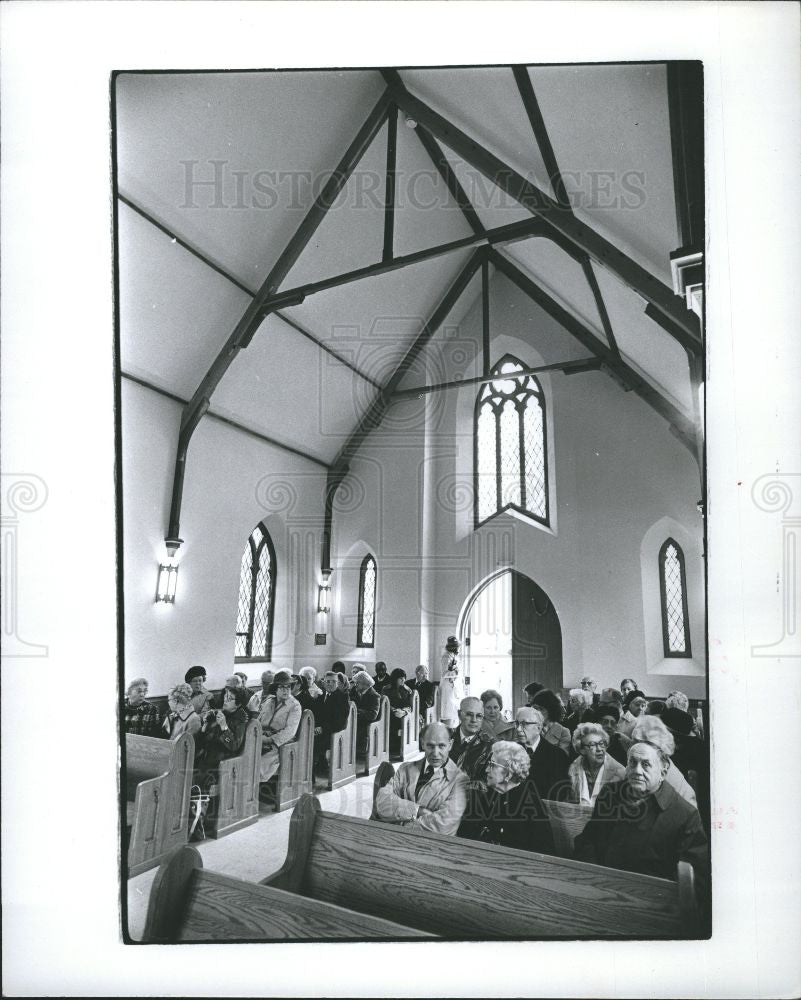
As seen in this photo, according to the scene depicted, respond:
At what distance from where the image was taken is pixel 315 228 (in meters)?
2.39

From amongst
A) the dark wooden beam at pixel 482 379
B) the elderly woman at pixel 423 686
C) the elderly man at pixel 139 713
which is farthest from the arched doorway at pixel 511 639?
the elderly man at pixel 139 713

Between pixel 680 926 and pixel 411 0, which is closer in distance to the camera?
pixel 680 926

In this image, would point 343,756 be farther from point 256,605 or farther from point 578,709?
point 578,709

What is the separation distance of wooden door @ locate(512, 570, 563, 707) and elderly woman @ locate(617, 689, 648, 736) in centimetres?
20

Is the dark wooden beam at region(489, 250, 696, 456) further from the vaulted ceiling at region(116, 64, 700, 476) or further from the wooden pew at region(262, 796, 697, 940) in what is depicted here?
the wooden pew at region(262, 796, 697, 940)

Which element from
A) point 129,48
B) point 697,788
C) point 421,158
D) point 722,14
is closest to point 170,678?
point 697,788

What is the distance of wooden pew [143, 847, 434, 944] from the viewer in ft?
7.31

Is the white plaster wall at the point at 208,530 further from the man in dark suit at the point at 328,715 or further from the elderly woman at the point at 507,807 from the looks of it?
the elderly woman at the point at 507,807

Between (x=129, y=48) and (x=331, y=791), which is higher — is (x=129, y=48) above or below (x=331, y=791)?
above

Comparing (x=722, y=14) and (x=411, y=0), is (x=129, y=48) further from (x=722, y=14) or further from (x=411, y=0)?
(x=722, y=14)

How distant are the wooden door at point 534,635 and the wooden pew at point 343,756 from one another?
1.71ft

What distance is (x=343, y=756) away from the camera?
7.52ft

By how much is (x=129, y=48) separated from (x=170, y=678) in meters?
2.01

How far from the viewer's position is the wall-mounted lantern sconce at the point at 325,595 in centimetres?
232
